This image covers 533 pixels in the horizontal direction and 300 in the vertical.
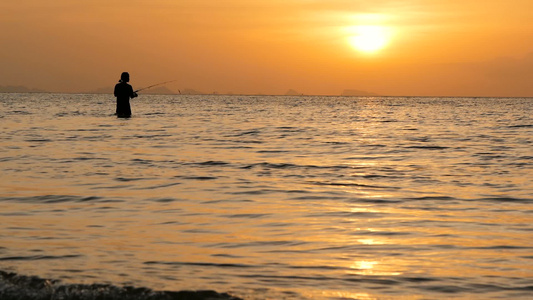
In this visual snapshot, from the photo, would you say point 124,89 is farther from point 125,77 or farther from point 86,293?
point 86,293

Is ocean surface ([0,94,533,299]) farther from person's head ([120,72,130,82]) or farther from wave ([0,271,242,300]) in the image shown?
person's head ([120,72,130,82])

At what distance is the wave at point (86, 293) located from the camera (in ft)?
18.6

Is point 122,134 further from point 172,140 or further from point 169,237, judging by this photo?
point 169,237

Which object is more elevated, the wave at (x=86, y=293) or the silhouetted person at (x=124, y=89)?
the silhouetted person at (x=124, y=89)

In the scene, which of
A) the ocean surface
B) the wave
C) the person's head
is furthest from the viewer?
the person's head

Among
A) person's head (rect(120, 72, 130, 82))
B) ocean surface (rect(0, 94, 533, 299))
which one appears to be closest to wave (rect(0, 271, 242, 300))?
ocean surface (rect(0, 94, 533, 299))

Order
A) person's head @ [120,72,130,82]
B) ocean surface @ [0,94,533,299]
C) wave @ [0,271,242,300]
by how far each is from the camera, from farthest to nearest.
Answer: person's head @ [120,72,130,82] → ocean surface @ [0,94,533,299] → wave @ [0,271,242,300]

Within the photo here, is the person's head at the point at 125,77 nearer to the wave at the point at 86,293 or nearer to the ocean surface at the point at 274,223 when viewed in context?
the ocean surface at the point at 274,223


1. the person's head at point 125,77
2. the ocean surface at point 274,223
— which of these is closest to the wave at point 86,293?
the ocean surface at point 274,223

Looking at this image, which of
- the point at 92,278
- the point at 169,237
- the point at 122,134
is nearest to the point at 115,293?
the point at 92,278

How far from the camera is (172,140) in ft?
76.0

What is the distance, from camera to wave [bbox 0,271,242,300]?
5.67 m

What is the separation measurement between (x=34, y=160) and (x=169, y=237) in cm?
906

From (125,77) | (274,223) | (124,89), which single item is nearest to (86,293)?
(274,223)
